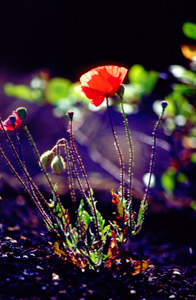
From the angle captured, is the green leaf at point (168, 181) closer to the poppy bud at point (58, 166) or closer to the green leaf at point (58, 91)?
the green leaf at point (58, 91)

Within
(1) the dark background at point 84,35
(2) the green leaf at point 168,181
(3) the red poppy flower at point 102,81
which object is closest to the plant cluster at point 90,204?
(3) the red poppy flower at point 102,81

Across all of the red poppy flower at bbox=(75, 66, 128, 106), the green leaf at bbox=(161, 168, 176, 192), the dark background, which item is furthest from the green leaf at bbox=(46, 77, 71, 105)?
the dark background

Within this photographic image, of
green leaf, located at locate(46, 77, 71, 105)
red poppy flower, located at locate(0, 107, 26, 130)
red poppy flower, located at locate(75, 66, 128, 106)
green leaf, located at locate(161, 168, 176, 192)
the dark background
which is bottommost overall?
green leaf, located at locate(161, 168, 176, 192)

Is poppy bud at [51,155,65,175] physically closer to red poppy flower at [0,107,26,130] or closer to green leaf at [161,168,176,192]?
red poppy flower at [0,107,26,130]

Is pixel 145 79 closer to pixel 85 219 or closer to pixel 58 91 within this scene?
pixel 58 91

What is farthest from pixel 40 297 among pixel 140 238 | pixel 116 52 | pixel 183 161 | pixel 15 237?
pixel 116 52

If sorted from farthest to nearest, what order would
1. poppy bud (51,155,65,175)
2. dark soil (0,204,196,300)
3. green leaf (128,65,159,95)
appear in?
1. green leaf (128,65,159,95)
2. poppy bud (51,155,65,175)
3. dark soil (0,204,196,300)
